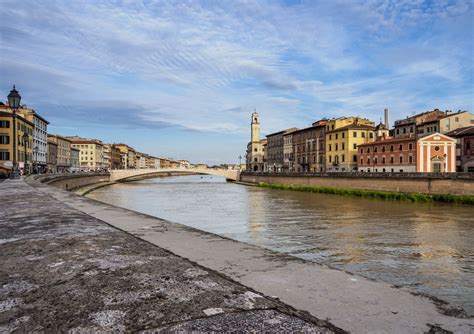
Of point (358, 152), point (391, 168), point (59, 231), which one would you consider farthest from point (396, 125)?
point (59, 231)

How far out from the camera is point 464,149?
59250 millimetres

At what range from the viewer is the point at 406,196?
43.2 metres

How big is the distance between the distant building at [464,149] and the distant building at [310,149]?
28508mm

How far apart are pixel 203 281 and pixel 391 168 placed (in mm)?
65256

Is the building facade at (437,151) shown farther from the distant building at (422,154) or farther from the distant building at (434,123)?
the distant building at (434,123)

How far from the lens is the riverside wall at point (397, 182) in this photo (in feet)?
141

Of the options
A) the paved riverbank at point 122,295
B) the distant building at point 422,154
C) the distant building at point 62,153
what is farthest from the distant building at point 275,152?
the paved riverbank at point 122,295

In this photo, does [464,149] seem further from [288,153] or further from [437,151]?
[288,153]

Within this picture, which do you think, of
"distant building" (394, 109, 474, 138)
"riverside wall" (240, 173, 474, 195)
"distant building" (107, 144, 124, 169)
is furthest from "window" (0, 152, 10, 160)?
"distant building" (107, 144, 124, 169)

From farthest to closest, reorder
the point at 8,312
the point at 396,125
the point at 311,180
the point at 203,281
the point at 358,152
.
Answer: the point at 396,125
the point at 358,152
the point at 311,180
the point at 203,281
the point at 8,312

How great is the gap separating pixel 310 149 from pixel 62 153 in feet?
226

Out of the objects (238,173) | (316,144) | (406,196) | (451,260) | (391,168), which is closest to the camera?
(451,260)

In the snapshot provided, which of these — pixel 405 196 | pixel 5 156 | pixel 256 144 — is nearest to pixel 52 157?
pixel 5 156

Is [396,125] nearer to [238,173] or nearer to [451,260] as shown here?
[238,173]
